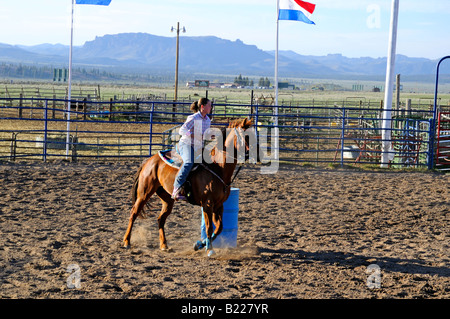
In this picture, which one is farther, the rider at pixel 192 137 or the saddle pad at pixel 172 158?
the saddle pad at pixel 172 158

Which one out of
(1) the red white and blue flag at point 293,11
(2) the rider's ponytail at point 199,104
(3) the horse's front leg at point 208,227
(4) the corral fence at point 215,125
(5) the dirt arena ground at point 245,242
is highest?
(1) the red white and blue flag at point 293,11

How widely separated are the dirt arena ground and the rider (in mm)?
905

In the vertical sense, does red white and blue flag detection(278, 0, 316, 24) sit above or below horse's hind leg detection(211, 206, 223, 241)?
above

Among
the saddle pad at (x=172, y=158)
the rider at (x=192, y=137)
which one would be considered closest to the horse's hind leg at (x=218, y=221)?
the rider at (x=192, y=137)

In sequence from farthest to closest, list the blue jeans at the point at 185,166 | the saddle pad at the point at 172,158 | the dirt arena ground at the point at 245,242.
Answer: the saddle pad at the point at 172,158, the blue jeans at the point at 185,166, the dirt arena ground at the point at 245,242

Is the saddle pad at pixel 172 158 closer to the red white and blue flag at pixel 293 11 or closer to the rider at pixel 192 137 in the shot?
the rider at pixel 192 137

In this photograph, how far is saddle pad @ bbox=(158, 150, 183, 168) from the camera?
22.6 feet

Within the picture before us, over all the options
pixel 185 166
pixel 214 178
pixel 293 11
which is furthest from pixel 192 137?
pixel 293 11

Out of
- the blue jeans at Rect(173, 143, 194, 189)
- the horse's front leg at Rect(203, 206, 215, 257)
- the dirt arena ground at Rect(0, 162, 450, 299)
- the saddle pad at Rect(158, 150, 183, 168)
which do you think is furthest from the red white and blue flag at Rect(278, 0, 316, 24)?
the horse's front leg at Rect(203, 206, 215, 257)

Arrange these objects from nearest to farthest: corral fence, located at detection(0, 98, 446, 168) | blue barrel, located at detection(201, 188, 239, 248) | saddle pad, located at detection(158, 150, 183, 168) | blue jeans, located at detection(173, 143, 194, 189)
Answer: blue jeans, located at detection(173, 143, 194, 189) → saddle pad, located at detection(158, 150, 183, 168) → blue barrel, located at detection(201, 188, 239, 248) → corral fence, located at detection(0, 98, 446, 168)

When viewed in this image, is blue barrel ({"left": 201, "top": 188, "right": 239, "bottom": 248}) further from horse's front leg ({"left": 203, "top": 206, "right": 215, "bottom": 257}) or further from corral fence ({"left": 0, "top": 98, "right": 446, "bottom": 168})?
corral fence ({"left": 0, "top": 98, "right": 446, "bottom": 168})

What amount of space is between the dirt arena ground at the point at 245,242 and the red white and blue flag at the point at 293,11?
5334mm

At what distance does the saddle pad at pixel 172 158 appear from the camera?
6874mm

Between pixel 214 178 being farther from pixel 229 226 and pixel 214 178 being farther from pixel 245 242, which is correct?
pixel 245 242
